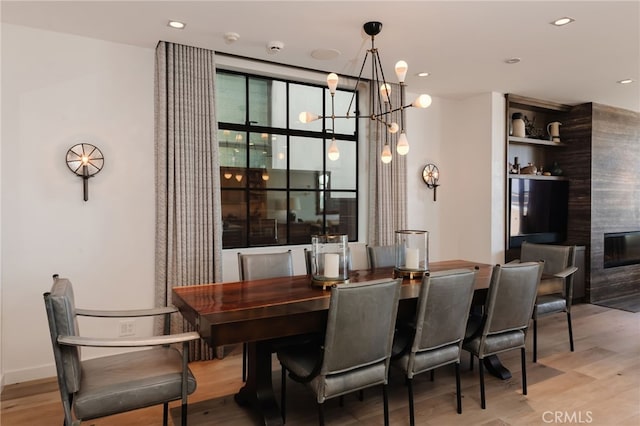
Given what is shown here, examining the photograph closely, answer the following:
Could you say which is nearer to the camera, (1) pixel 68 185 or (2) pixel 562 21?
(2) pixel 562 21

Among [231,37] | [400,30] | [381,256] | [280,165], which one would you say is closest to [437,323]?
[381,256]

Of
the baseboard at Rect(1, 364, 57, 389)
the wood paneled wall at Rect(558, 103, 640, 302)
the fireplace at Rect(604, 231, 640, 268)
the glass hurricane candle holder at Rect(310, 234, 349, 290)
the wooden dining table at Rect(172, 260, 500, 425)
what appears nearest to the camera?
the wooden dining table at Rect(172, 260, 500, 425)

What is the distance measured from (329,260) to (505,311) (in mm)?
1270

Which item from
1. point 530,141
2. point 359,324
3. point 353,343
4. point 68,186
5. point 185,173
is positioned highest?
point 530,141

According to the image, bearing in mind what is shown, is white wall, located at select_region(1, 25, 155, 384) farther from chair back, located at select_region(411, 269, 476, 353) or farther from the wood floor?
chair back, located at select_region(411, 269, 476, 353)

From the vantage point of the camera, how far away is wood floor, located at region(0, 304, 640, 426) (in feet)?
8.71

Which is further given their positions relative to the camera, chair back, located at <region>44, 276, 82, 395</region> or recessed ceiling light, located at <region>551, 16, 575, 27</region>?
recessed ceiling light, located at <region>551, 16, 575, 27</region>

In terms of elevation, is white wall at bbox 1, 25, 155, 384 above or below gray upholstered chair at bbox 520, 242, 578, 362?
above

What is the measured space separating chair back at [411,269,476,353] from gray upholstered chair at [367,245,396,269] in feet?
4.11

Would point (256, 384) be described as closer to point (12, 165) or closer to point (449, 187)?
point (12, 165)

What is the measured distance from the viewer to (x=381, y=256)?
3.89m

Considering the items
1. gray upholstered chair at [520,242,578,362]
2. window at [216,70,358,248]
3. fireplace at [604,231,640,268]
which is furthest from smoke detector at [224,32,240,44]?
fireplace at [604,231,640,268]

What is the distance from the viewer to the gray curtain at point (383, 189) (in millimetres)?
4820

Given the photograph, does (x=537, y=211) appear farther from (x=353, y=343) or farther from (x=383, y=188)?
(x=353, y=343)
